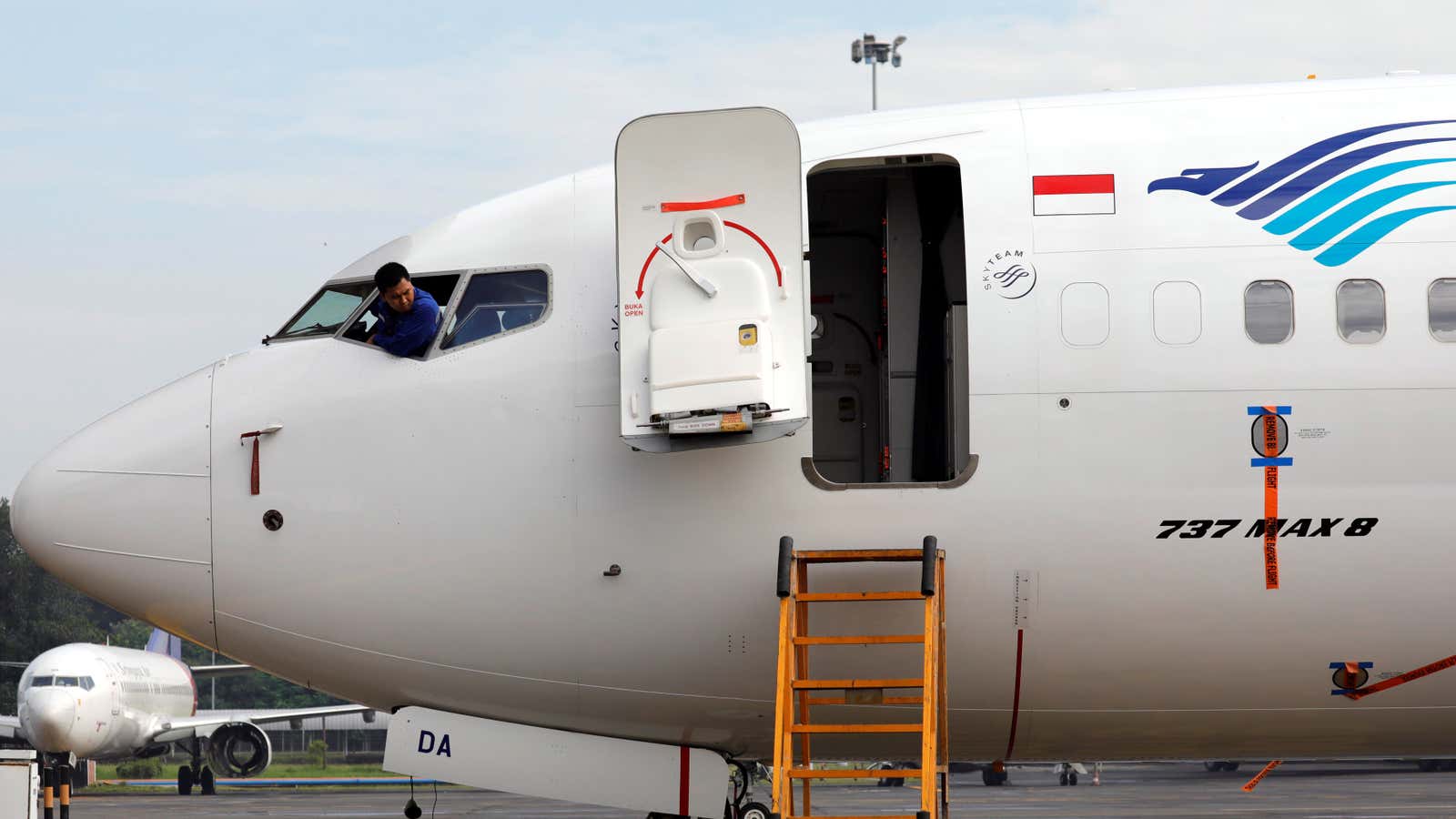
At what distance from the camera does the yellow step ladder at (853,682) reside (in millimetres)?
7355

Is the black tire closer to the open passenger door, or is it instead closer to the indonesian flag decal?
A: the open passenger door

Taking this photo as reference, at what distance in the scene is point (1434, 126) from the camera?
8336mm

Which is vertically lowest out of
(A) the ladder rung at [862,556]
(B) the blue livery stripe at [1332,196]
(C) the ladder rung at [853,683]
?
(C) the ladder rung at [853,683]

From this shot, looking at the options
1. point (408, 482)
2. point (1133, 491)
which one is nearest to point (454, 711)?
point (408, 482)

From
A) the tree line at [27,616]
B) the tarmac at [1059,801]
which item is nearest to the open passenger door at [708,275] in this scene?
the tarmac at [1059,801]

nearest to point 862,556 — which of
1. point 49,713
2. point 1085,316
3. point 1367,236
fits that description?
point 1085,316

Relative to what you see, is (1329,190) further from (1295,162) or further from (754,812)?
(754,812)

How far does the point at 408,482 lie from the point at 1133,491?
381 centimetres

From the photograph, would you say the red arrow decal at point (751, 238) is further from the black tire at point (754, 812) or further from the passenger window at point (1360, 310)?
the black tire at point (754, 812)

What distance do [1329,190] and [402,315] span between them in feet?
16.6

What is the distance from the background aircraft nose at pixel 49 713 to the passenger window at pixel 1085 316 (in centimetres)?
3439

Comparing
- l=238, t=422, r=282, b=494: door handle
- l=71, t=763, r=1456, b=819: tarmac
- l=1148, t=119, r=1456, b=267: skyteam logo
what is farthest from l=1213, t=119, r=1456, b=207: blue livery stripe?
l=71, t=763, r=1456, b=819: tarmac

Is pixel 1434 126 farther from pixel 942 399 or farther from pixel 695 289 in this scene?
pixel 695 289

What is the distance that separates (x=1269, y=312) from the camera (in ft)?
26.0
